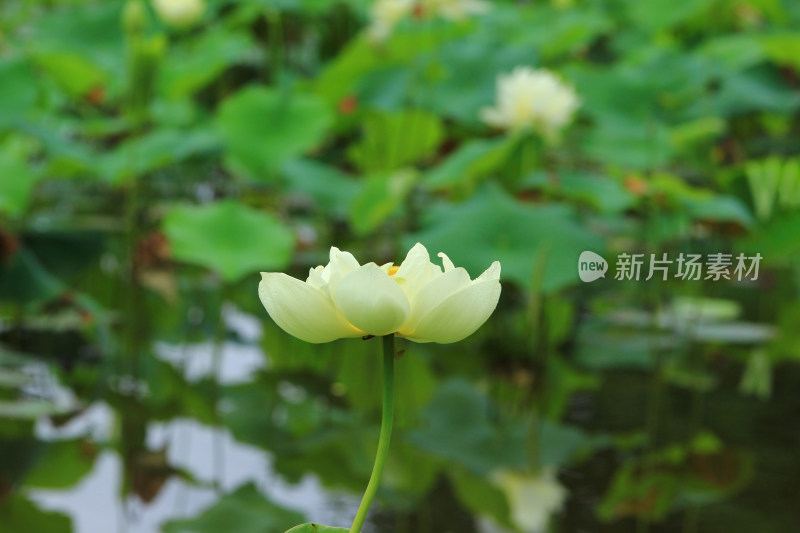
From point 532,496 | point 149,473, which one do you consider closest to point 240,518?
point 149,473

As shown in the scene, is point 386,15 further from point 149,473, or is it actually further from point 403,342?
point 149,473

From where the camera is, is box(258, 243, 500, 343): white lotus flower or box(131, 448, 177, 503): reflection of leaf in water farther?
box(131, 448, 177, 503): reflection of leaf in water

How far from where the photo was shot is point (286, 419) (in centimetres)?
140

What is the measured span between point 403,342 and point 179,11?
1005mm

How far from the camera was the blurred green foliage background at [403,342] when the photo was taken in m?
1.18

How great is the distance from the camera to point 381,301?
328 millimetres

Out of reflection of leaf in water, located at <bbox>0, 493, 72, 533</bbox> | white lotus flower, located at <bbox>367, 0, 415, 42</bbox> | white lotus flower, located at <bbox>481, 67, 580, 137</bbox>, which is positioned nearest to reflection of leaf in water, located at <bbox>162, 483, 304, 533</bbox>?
reflection of leaf in water, located at <bbox>0, 493, 72, 533</bbox>

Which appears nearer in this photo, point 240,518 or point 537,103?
point 240,518

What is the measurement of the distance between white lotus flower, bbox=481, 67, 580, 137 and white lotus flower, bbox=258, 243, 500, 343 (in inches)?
54.0

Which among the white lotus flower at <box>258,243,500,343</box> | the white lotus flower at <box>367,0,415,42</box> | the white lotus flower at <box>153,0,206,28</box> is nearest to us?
the white lotus flower at <box>258,243,500,343</box>

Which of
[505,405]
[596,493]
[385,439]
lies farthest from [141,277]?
[385,439]

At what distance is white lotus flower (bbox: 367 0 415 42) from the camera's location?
6.88 ft

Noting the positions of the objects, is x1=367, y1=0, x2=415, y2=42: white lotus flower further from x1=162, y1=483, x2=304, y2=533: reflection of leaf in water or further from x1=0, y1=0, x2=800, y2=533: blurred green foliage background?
x1=162, y1=483, x2=304, y2=533: reflection of leaf in water

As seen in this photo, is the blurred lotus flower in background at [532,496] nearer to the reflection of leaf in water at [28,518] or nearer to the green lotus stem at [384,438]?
the reflection of leaf in water at [28,518]
